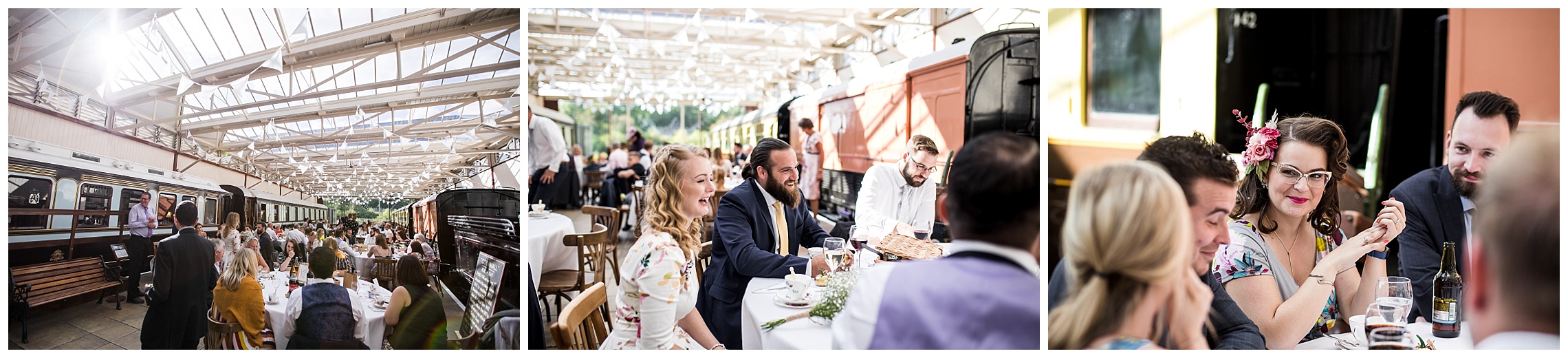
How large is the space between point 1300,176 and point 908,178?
3.93ft

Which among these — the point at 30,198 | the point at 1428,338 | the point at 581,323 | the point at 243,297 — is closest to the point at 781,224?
the point at 581,323

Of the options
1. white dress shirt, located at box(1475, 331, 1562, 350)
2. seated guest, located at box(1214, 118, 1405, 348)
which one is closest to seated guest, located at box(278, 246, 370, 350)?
seated guest, located at box(1214, 118, 1405, 348)

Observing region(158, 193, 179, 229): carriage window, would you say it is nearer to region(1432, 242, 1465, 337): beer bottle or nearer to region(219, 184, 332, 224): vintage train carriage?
region(219, 184, 332, 224): vintage train carriage

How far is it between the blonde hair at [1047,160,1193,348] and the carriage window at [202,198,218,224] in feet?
8.67

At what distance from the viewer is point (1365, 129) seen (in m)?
3.89

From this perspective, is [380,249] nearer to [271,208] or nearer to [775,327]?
[271,208]

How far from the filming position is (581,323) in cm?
200

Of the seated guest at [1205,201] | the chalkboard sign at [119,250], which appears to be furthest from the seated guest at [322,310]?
the seated guest at [1205,201]

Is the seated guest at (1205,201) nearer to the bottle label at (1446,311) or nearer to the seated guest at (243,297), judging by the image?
the bottle label at (1446,311)

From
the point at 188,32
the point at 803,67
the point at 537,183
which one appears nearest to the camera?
the point at 188,32

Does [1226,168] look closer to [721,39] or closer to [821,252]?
[821,252]

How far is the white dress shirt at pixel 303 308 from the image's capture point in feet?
7.56
